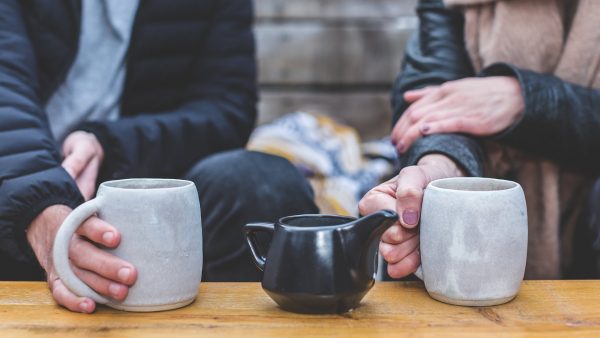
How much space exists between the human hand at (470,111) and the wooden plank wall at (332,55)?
1.28 m

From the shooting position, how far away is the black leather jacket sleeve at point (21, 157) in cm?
93

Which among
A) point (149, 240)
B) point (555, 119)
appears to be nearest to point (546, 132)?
point (555, 119)

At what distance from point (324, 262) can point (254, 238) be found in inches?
4.9

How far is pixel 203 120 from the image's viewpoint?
141 centimetres

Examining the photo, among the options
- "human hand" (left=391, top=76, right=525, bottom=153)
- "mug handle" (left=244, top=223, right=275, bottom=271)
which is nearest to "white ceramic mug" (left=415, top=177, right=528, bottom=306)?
"mug handle" (left=244, top=223, right=275, bottom=271)

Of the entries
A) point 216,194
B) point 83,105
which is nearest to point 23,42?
point 83,105

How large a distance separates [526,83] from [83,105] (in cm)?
76

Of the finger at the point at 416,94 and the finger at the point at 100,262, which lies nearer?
the finger at the point at 100,262

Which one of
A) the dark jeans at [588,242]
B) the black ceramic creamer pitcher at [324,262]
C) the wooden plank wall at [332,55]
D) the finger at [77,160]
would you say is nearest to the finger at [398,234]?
the black ceramic creamer pitcher at [324,262]

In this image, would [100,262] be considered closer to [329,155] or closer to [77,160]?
[77,160]

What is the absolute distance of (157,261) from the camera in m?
0.73

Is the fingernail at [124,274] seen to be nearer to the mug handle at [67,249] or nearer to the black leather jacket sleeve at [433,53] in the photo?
the mug handle at [67,249]

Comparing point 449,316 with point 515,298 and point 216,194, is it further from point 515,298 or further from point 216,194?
point 216,194

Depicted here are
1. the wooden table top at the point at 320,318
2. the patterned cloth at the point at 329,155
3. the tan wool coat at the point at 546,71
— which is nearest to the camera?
the wooden table top at the point at 320,318
